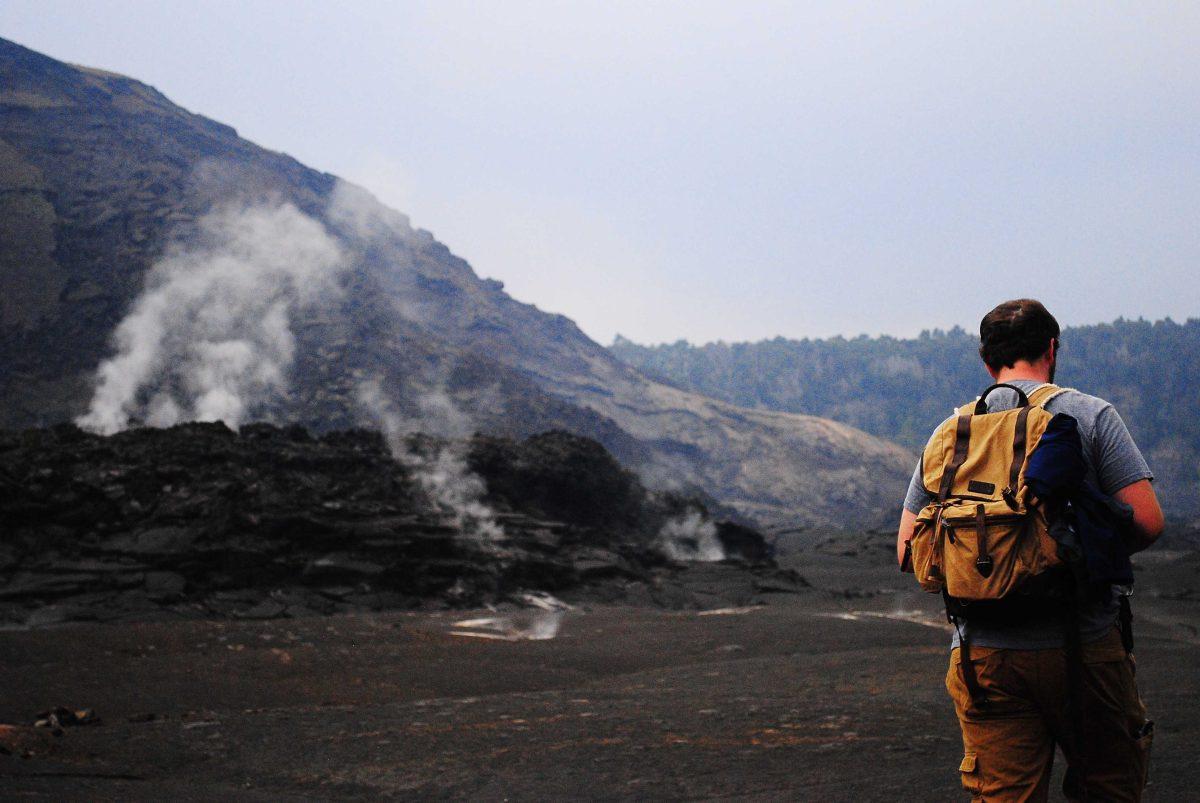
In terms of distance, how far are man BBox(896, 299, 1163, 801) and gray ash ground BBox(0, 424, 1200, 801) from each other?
Answer: 9.27 ft

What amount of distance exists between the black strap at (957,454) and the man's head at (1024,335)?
24 centimetres

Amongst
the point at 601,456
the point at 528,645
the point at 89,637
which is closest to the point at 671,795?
the point at 528,645

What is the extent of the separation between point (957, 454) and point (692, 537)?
33.9 metres

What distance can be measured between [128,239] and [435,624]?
1993 inches

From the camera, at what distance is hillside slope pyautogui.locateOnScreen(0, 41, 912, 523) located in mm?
48188

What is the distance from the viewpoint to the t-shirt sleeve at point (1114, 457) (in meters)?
2.39

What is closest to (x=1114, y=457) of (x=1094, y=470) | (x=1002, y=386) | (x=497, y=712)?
(x=1094, y=470)

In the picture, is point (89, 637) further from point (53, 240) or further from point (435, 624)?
point (53, 240)

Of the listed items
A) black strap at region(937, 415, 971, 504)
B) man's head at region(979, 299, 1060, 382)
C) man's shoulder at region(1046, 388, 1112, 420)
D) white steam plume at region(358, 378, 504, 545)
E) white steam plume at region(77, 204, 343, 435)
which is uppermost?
white steam plume at region(77, 204, 343, 435)

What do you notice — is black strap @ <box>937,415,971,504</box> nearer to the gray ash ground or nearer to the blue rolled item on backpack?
the blue rolled item on backpack

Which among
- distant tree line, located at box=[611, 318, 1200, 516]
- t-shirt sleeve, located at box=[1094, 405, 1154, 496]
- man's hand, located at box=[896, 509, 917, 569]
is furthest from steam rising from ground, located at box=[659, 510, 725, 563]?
distant tree line, located at box=[611, 318, 1200, 516]

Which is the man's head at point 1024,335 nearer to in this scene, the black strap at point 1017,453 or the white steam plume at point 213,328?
the black strap at point 1017,453

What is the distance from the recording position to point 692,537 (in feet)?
118

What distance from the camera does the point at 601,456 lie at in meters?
35.8
